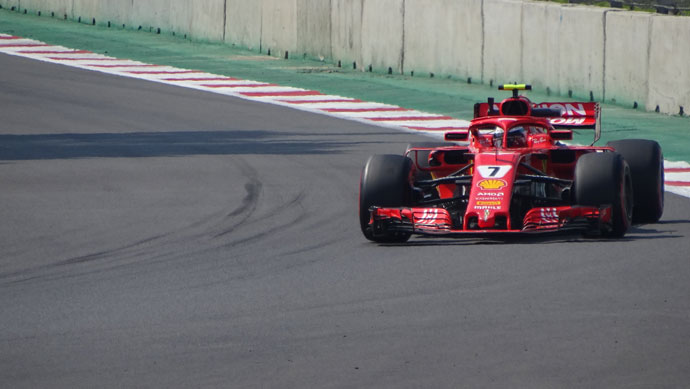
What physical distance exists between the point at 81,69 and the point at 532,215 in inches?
708

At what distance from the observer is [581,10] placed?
70.2 ft

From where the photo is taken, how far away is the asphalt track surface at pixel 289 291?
6770 millimetres

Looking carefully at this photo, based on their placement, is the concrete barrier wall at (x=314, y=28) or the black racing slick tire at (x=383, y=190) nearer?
the black racing slick tire at (x=383, y=190)

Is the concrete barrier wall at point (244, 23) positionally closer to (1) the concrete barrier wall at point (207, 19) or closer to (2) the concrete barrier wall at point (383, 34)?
(1) the concrete barrier wall at point (207, 19)

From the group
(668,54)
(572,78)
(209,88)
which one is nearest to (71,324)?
(668,54)

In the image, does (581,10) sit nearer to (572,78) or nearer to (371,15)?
(572,78)

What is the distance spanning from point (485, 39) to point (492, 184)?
1320 cm

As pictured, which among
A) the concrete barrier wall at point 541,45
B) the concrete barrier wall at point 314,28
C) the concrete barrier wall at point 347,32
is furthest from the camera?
the concrete barrier wall at point 314,28

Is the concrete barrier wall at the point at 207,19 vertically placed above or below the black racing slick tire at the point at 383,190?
above

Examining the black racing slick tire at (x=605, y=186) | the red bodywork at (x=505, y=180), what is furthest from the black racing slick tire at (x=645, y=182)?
the black racing slick tire at (x=605, y=186)

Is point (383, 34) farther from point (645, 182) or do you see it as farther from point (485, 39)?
point (645, 182)

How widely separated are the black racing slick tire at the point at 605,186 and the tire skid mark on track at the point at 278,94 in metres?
3.03

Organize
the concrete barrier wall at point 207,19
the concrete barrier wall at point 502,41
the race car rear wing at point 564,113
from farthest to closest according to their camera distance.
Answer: the concrete barrier wall at point 207,19, the concrete barrier wall at point 502,41, the race car rear wing at point 564,113

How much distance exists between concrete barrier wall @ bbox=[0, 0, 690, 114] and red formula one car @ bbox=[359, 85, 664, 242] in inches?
317
